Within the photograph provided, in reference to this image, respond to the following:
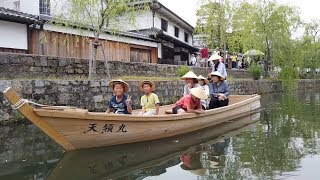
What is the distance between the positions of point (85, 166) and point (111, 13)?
7287 mm

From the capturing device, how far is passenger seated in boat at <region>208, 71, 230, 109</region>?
9.41 m

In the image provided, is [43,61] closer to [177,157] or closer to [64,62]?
[64,62]

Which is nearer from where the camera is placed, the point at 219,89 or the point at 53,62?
the point at 219,89

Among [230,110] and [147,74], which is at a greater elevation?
[147,74]

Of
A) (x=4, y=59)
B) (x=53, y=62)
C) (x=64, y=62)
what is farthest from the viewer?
(x=64, y=62)

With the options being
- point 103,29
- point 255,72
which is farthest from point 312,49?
point 103,29

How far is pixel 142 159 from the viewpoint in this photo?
233 inches

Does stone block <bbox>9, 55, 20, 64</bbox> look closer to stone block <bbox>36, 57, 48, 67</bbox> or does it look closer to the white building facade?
stone block <bbox>36, 57, 48, 67</bbox>

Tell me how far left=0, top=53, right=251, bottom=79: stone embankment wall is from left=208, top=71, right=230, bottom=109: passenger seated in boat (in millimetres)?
4251

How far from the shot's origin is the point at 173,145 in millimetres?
7012

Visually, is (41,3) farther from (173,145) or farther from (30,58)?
(173,145)

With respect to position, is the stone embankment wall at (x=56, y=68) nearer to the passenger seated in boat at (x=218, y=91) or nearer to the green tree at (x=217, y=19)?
the passenger seated in boat at (x=218, y=91)

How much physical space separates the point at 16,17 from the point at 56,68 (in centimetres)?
317

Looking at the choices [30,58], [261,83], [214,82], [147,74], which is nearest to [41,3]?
[147,74]
